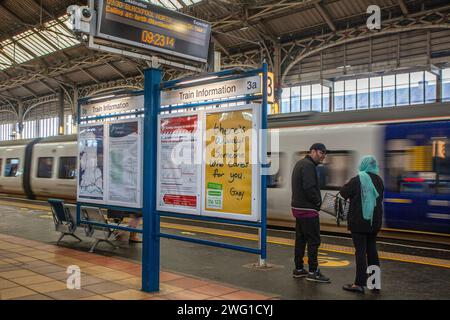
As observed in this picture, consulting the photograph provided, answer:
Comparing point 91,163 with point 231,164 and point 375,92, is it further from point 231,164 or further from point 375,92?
point 375,92

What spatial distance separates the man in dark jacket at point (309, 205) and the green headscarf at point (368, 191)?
0.64 metres

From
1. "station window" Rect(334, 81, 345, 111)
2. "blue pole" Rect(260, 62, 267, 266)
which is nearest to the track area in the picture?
"blue pole" Rect(260, 62, 267, 266)

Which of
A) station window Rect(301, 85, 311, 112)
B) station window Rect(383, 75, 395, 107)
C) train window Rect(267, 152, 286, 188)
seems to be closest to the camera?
train window Rect(267, 152, 286, 188)

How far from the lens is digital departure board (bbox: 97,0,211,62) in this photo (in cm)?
545

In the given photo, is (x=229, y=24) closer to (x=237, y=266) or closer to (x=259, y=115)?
(x=237, y=266)

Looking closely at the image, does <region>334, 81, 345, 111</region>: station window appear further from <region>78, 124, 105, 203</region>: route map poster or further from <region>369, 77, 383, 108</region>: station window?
<region>78, 124, 105, 203</region>: route map poster

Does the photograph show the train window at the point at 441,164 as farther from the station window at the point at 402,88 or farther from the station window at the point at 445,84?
the station window at the point at 402,88

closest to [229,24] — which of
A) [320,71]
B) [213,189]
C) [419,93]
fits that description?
[320,71]

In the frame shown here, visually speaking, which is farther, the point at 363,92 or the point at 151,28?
the point at 363,92

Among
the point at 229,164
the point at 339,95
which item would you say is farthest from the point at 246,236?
the point at 339,95

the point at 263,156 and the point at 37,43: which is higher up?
the point at 37,43

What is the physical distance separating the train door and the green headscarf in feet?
12.4

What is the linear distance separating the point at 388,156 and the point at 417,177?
697mm

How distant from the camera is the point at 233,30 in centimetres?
2297
